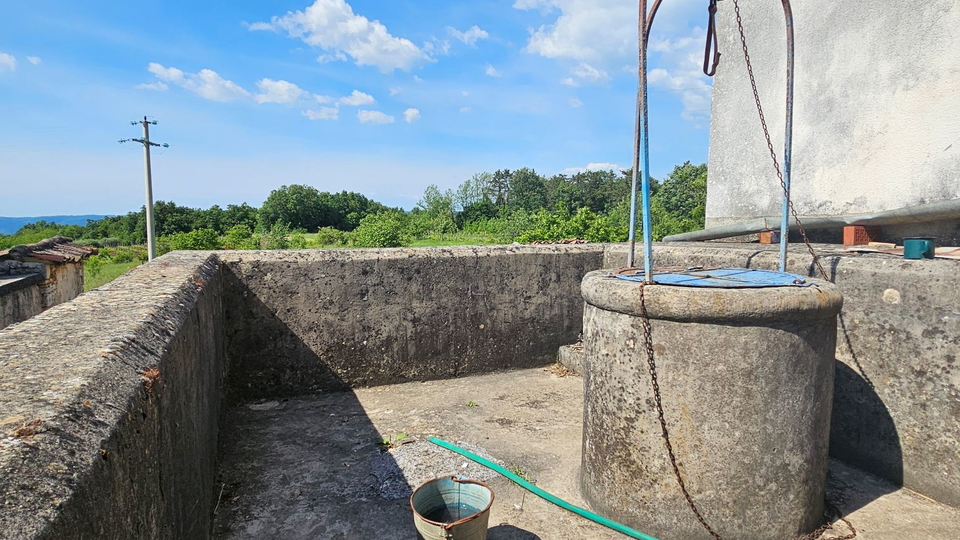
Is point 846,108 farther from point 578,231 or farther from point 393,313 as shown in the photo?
point 578,231

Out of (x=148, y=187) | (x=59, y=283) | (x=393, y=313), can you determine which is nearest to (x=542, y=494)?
(x=393, y=313)

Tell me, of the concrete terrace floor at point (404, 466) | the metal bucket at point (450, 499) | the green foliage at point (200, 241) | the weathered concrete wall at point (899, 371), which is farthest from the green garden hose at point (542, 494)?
the green foliage at point (200, 241)

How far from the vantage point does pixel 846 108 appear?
17.7ft

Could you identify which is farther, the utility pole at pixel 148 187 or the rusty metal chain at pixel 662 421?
the utility pole at pixel 148 187

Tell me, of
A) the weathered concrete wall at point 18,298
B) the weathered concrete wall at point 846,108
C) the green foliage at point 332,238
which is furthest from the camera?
the green foliage at point 332,238

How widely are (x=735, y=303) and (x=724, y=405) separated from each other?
1.50ft

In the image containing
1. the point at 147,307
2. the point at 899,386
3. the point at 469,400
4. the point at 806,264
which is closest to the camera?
the point at 147,307

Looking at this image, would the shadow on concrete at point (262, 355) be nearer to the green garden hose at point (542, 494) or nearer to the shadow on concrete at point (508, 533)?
the green garden hose at point (542, 494)

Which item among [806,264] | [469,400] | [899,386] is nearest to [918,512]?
[899,386]

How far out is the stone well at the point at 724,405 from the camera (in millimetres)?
2422

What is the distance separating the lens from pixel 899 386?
2.97 m

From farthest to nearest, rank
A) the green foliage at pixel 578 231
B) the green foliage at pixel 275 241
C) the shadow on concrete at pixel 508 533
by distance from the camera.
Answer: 1. the green foliage at pixel 275 241
2. the green foliage at pixel 578 231
3. the shadow on concrete at pixel 508 533

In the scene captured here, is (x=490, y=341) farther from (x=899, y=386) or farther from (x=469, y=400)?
(x=899, y=386)

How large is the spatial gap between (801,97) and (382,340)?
4928mm
